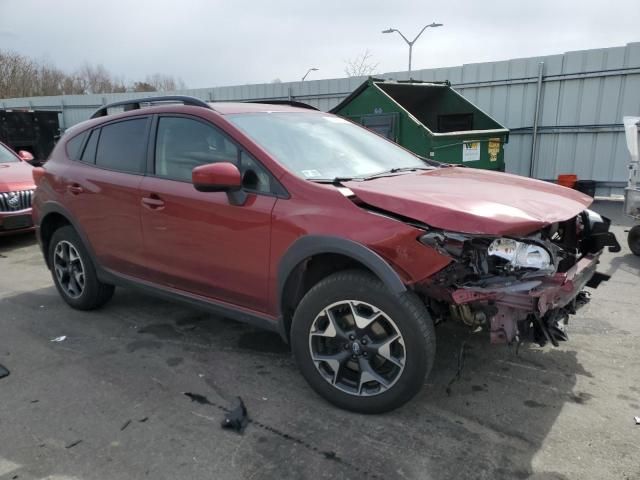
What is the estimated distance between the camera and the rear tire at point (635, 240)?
6176 millimetres

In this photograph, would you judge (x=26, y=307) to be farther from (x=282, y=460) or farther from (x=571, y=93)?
(x=571, y=93)

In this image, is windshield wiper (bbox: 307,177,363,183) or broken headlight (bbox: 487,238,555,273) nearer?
broken headlight (bbox: 487,238,555,273)

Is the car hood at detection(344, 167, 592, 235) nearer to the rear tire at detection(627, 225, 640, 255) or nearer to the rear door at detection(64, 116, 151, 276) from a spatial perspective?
the rear door at detection(64, 116, 151, 276)

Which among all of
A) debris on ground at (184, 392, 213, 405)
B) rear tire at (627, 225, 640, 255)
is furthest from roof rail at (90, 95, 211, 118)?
rear tire at (627, 225, 640, 255)

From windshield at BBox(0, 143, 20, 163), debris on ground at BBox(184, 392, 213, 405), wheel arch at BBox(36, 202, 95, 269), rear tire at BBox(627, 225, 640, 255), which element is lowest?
debris on ground at BBox(184, 392, 213, 405)

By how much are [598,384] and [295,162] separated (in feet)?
7.76

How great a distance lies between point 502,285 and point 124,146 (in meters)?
3.05

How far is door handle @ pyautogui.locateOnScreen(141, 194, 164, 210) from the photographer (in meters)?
3.53

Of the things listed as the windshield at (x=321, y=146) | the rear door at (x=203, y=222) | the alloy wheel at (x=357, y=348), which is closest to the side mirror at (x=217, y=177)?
the rear door at (x=203, y=222)

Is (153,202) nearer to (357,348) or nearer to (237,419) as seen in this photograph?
(237,419)

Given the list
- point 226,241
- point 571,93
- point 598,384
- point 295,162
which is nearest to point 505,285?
point 598,384

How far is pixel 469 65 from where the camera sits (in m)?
11.9

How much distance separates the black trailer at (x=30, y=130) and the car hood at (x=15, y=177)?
4.98 m

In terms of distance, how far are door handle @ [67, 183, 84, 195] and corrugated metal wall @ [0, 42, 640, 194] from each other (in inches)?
396
